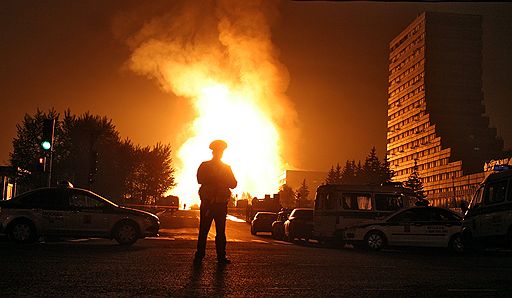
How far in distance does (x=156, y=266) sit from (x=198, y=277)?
1.55 meters

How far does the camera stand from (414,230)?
20.0 m

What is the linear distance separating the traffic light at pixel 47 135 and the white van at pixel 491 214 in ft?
46.1

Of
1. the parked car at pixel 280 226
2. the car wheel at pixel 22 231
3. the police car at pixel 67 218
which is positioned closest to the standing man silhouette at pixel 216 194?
the police car at pixel 67 218

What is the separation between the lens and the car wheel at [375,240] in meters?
20.0

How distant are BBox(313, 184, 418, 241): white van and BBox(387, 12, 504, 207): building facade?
125 metres

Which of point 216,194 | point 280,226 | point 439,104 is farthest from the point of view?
point 439,104

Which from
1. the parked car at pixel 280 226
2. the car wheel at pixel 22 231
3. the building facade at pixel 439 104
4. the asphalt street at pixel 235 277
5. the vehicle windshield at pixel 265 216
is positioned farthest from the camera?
the building facade at pixel 439 104

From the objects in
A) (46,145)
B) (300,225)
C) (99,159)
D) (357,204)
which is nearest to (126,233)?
(46,145)

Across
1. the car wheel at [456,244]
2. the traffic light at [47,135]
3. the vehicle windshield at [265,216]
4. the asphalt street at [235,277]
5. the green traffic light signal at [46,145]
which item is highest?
the traffic light at [47,135]

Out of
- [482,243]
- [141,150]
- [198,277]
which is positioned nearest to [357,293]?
[198,277]

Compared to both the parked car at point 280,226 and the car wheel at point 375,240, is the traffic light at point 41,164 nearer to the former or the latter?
the parked car at point 280,226

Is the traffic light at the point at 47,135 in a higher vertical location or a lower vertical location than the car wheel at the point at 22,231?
higher

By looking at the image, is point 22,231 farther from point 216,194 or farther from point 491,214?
point 491,214

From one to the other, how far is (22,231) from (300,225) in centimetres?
1283
